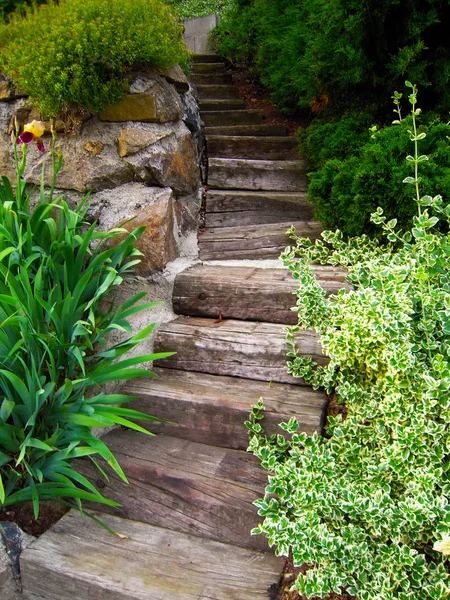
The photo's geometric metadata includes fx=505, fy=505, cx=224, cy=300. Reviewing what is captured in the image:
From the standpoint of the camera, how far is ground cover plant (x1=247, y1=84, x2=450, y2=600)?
4.62 ft

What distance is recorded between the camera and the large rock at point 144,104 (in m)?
2.68

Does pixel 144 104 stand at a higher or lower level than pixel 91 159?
higher

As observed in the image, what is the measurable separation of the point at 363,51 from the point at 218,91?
2.00 meters

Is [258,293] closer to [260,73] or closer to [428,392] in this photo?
[428,392]

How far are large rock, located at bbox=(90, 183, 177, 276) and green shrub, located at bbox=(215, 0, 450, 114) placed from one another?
1.42 metres

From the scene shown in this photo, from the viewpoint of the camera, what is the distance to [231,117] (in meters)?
4.20

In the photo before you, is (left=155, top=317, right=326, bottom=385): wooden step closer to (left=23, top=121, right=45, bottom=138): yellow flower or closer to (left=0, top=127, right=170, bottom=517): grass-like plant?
(left=0, top=127, right=170, bottom=517): grass-like plant

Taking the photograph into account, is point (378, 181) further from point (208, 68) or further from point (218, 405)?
point (208, 68)

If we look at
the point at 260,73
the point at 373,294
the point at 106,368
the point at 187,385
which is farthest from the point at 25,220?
the point at 260,73

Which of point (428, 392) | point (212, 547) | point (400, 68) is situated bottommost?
point (212, 547)

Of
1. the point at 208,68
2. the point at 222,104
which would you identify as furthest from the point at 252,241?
the point at 208,68

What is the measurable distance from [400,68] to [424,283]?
5.48ft

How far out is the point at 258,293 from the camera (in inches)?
97.9

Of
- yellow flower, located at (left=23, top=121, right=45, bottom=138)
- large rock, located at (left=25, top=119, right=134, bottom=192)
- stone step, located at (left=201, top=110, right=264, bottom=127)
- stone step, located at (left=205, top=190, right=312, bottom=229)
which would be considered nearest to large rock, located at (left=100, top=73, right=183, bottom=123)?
large rock, located at (left=25, top=119, right=134, bottom=192)
